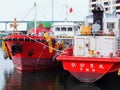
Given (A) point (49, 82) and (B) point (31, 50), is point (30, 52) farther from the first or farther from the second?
(A) point (49, 82)

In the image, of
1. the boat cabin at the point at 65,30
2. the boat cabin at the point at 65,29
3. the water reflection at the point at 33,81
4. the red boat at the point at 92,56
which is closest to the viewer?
the red boat at the point at 92,56

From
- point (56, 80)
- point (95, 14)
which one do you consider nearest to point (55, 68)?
point (56, 80)

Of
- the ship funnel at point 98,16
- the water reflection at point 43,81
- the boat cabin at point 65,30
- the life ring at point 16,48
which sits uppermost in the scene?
the ship funnel at point 98,16

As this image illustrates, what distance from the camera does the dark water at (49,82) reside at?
2469 cm

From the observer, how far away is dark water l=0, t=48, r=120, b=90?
24.7 m

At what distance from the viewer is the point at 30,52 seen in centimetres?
3162

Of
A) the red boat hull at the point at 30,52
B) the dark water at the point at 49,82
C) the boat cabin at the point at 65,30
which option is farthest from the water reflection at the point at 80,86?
the boat cabin at the point at 65,30

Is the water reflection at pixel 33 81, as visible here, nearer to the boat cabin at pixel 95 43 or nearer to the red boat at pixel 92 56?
the red boat at pixel 92 56

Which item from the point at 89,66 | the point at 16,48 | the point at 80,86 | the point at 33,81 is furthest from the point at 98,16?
the point at 16,48

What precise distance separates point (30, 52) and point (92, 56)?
866cm

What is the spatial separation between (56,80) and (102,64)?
→ 18.5ft

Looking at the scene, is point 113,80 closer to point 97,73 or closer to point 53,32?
point 97,73

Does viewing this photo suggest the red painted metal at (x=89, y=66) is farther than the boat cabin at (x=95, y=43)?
No

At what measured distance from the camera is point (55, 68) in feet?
114
